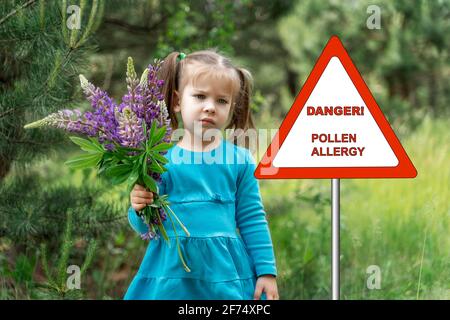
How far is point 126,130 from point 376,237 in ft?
7.63

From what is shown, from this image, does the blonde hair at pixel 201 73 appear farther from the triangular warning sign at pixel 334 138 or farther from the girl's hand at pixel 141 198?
the girl's hand at pixel 141 198

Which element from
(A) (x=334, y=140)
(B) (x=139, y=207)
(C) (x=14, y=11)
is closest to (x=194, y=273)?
(B) (x=139, y=207)

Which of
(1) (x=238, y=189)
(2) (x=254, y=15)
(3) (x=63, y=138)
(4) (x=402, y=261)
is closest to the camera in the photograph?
(1) (x=238, y=189)

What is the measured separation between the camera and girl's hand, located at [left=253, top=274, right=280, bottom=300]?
273 cm

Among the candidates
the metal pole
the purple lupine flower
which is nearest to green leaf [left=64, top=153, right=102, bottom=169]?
the purple lupine flower

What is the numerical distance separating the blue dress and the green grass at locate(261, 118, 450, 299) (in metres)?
1.00

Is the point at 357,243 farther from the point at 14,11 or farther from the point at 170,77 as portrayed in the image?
the point at 14,11

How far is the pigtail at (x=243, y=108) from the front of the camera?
2918 millimetres

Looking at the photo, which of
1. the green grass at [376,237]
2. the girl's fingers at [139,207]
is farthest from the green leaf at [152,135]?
the green grass at [376,237]

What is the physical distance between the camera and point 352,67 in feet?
8.79

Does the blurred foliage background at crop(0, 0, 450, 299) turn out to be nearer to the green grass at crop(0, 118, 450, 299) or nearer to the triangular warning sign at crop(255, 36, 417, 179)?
the green grass at crop(0, 118, 450, 299)
